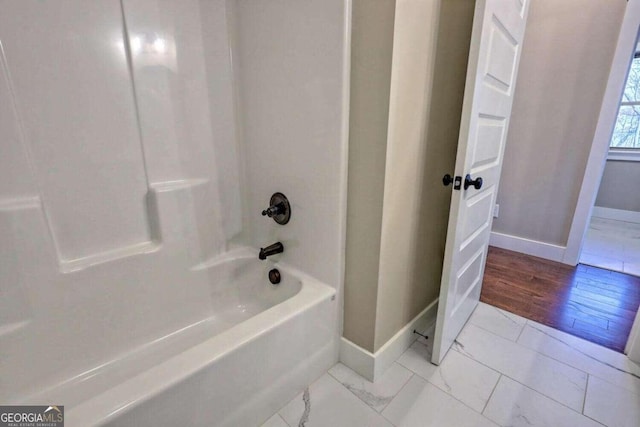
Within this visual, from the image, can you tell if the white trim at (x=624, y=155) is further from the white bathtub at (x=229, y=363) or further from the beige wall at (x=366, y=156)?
the white bathtub at (x=229, y=363)

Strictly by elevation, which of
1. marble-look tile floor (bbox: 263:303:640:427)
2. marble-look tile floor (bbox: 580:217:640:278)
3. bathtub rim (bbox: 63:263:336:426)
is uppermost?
bathtub rim (bbox: 63:263:336:426)

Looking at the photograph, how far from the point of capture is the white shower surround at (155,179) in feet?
3.36

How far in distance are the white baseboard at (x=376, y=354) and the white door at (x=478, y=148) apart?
0.52ft

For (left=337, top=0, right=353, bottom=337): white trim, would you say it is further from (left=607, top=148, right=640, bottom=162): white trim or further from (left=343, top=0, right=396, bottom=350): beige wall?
(left=607, top=148, right=640, bottom=162): white trim

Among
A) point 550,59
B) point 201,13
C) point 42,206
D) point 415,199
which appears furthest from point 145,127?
point 550,59

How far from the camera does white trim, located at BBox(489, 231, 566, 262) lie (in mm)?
2455

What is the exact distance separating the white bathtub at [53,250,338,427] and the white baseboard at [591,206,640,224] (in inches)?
167

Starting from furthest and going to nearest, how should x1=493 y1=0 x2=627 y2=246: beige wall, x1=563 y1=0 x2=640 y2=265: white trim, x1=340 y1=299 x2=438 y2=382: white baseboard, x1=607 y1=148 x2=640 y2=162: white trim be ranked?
1. x1=607 y1=148 x2=640 y2=162: white trim
2. x1=493 y1=0 x2=627 y2=246: beige wall
3. x1=563 y1=0 x2=640 y2=265: white trim
4. x1=340 y1=299 x2=438 y2=382: white baseboard

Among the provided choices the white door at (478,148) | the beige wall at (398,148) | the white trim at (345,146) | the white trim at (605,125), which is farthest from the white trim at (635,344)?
the white trim at (345,146)

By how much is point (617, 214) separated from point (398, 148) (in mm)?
4189

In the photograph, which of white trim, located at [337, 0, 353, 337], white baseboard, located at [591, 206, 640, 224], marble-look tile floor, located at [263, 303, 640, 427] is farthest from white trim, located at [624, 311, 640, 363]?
white baseboard, located at [591, 206, 640, 224]

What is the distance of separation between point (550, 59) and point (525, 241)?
1.48 meters

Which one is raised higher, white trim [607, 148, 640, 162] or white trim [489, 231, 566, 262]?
white trim [607, 148, 640, 162]

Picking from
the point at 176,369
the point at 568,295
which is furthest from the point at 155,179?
the point at 568,295
